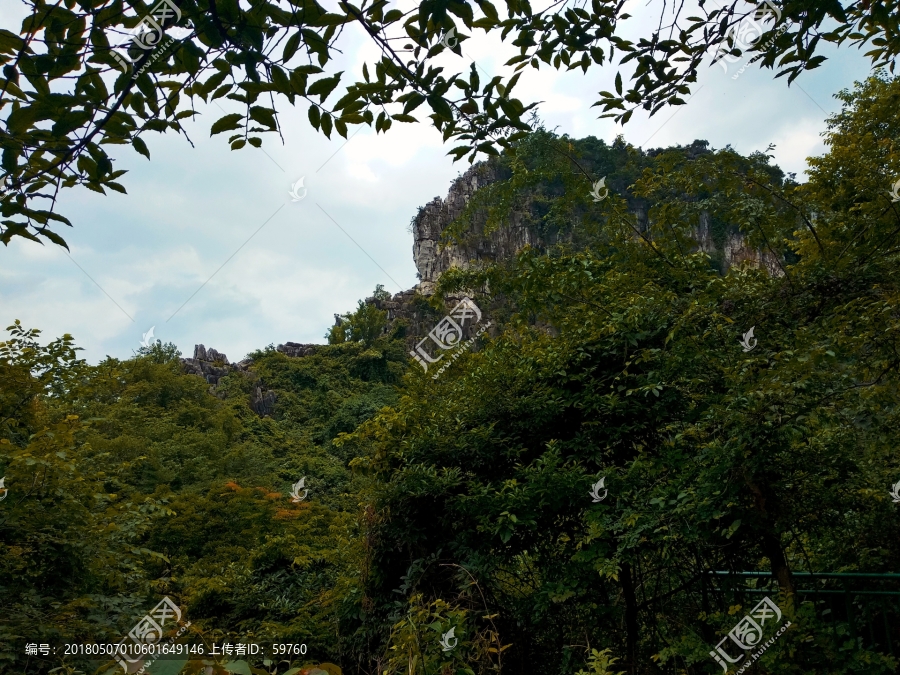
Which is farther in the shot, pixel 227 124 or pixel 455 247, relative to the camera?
pixel 455 247

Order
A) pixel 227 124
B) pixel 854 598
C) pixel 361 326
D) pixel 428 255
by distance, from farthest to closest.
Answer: pixel 428 255
pixel 361 326
pixel 854 598
pixel 227 124

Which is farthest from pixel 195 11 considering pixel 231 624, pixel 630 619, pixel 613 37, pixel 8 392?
pixel 231 624

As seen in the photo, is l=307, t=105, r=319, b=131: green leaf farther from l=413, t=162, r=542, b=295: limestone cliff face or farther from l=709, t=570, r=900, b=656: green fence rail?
l=413, t=162, r=542, b=295: limestone cliff face

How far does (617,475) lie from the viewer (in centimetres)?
326

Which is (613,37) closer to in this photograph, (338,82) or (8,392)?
(338,82)

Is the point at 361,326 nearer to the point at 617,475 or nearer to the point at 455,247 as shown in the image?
the point at 455,247

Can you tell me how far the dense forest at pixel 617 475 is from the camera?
2711mm

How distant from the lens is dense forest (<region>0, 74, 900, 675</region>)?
271cm

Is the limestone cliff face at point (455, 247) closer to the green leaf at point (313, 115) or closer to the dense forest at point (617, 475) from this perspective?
the dense forest at point (617, 475)

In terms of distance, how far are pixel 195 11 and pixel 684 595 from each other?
11.8 ft

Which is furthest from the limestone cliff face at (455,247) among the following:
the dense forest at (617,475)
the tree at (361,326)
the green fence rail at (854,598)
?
the green fence rail at (854,598)

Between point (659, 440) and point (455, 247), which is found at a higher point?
point (455, 247)

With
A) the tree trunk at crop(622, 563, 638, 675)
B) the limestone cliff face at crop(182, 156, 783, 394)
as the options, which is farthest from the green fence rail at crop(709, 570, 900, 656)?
the limestone cliff face at crop(182, 156, 783, 394)

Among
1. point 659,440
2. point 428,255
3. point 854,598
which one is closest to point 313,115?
point 659,440
